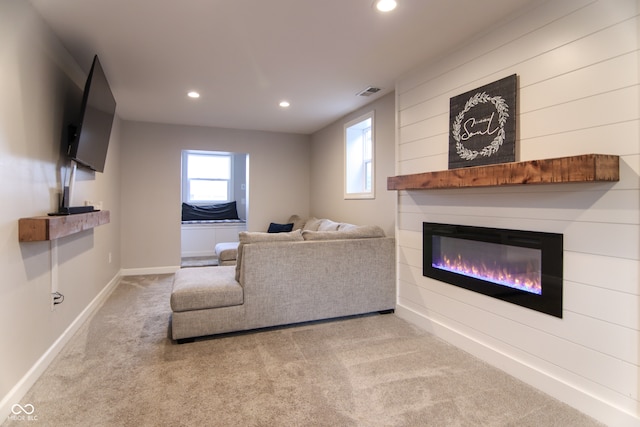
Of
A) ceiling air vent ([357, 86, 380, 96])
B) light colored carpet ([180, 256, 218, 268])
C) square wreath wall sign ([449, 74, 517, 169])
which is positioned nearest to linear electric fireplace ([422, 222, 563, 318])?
square wreath wall sign ([449, 74, 517, 169])

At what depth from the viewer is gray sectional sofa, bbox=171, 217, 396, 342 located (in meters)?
2.78

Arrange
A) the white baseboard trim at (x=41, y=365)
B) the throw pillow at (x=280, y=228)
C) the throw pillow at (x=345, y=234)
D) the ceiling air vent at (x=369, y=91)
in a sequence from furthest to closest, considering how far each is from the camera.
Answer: the throw pillow at (x=280, y=228) → the ceiling air vent at (x=369, y=91) → the throw pillow at (x=345, y=234) → the white baseboard trim at (x=41, y=365)

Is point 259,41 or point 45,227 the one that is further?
point 259,41

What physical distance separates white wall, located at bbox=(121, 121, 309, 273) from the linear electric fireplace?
3525 millimetres

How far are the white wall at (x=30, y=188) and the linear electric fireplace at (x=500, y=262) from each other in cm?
286

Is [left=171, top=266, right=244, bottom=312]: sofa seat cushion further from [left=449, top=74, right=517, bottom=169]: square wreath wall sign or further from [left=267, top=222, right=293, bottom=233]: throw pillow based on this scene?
[left=267, top=222, right=293, bottom=233]: throw pillow

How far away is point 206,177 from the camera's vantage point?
7.57m

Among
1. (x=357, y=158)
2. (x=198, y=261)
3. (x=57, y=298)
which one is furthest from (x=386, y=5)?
(x=198, y=261)

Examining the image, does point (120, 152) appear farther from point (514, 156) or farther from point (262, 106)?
point (514, 156)

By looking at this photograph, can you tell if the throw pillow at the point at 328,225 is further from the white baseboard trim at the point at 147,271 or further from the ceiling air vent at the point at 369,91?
the white baseboard trim at the point at 147,271

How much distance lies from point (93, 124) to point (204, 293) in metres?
1.53

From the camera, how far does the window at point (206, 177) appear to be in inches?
291

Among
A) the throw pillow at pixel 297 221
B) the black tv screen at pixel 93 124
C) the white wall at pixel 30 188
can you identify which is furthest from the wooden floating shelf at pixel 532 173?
the throw pillow at pixel 297 221

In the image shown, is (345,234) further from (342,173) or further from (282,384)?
(342,173)
